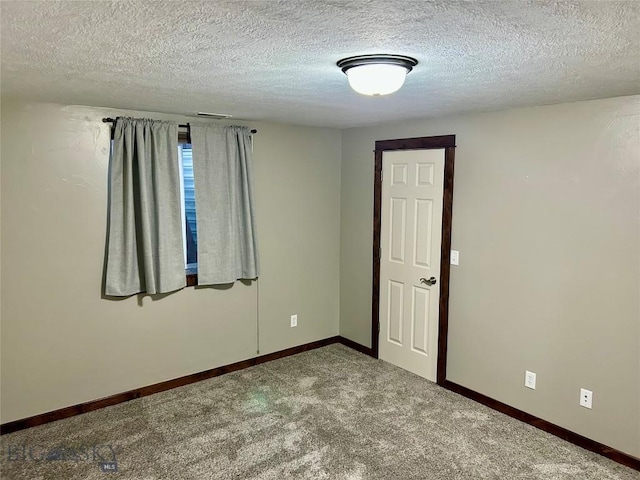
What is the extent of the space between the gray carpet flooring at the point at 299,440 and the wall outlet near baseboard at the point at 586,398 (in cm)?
29

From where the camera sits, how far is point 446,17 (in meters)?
1.38

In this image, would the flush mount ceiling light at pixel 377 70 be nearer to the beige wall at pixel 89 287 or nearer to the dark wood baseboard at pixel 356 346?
Answer: the beige wall at pixel 89 287

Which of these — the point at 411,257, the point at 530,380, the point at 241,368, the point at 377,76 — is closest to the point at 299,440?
the point at 241,368

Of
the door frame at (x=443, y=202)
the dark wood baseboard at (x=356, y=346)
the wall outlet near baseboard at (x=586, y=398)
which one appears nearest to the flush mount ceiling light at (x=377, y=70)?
the door frame at (x=443, y=202)

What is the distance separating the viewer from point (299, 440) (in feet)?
10.1

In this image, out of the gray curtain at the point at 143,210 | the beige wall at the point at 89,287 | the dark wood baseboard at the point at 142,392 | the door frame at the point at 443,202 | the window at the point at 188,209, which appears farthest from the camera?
the window at the point at 188,209

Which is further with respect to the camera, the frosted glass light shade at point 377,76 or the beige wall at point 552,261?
the beige wall at point 552,261

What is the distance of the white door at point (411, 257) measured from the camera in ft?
12.8

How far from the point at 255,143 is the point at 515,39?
111 inches

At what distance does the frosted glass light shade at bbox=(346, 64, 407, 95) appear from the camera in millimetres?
1877

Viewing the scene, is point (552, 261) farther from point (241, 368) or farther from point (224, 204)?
point (241, 368)

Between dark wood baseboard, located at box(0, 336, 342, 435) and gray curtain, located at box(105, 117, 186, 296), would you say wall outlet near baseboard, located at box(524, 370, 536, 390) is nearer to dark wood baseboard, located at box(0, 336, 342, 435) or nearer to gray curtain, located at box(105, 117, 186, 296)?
dark wood baseboard, located at box(0, 336, 342, 435)

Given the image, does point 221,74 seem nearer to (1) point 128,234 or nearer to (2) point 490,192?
(1) point 128,234

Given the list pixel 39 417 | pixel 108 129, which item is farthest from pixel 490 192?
pixel 39 417
